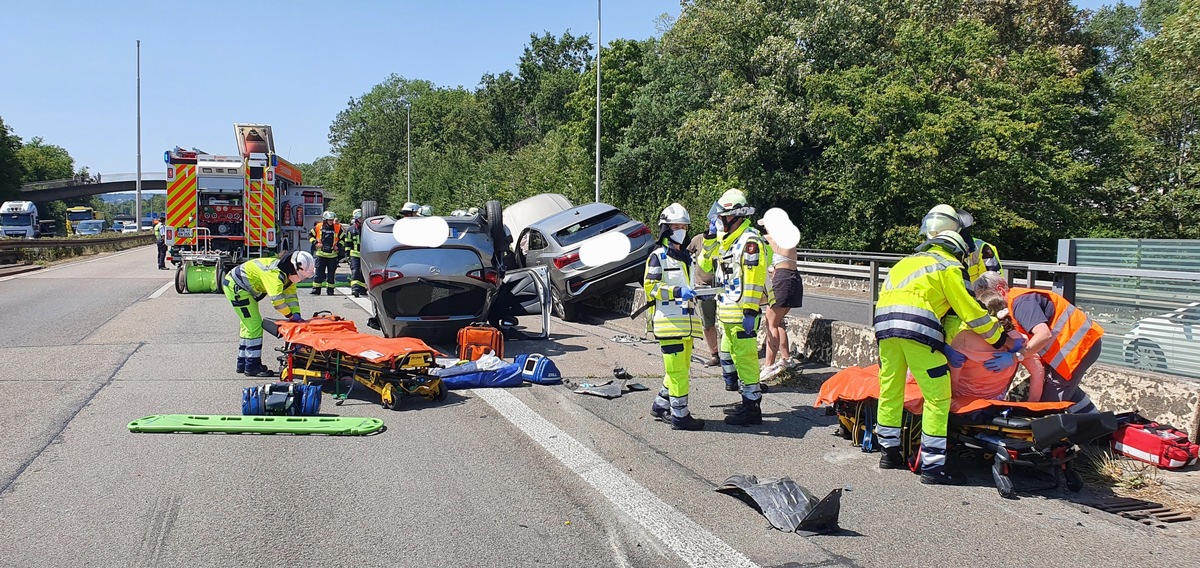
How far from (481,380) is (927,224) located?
4487 mm

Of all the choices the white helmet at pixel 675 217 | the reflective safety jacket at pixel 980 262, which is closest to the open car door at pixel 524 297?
the white helmet at pixel 675 217

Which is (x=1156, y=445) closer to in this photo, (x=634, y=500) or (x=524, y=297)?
(x=634, y=500)

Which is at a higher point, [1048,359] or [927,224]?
[927,224]

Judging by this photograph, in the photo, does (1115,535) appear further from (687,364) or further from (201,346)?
(201,346)

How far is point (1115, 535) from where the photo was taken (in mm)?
4379

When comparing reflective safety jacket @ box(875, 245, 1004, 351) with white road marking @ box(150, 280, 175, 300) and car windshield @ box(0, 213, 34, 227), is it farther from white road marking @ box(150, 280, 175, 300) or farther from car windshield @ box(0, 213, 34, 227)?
car windshield @ box(0, 213, 34, 227)

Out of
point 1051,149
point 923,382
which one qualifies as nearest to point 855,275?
point 1051,149

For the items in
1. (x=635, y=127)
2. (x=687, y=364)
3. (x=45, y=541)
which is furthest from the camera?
(x=635, y=127)

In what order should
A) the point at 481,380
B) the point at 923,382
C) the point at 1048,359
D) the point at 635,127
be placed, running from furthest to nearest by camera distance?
the point at 635,127 < the point at 481,380 < the point at 1048,359 < the point at 923,382

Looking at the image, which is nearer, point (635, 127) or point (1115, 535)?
point (1115, 535)

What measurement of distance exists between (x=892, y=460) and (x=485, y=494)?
2644 mm

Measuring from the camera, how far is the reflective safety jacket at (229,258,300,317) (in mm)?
8742

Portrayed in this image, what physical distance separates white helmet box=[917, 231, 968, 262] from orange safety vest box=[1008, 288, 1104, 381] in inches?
31.9

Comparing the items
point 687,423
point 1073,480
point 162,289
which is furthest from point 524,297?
point 162,289
